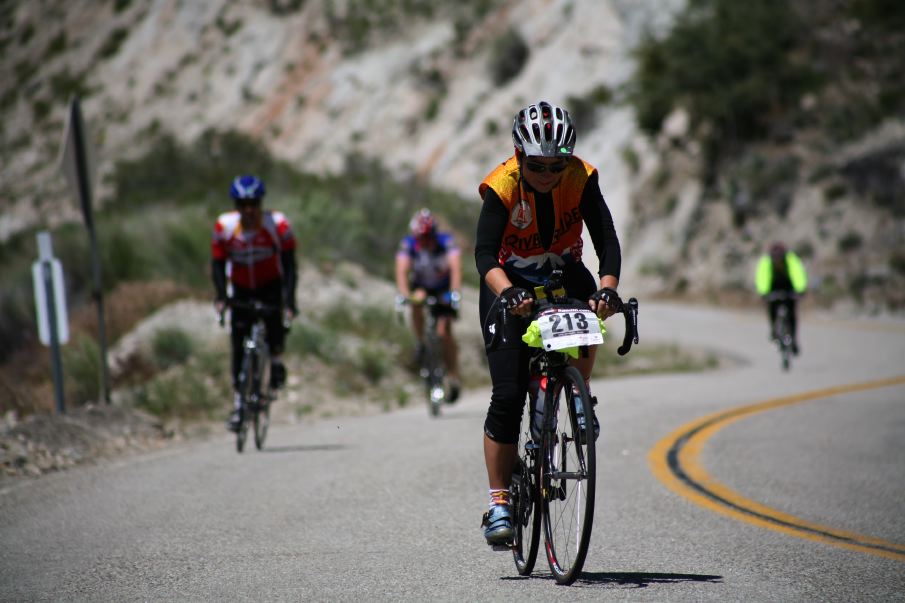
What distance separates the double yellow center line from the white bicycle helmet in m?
2.60

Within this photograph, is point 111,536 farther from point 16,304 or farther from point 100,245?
point 100,245

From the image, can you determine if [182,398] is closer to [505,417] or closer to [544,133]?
[505,417]

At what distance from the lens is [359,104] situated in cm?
5906

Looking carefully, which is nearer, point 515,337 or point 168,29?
point 515,337

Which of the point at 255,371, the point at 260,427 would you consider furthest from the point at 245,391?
the point at 260,427

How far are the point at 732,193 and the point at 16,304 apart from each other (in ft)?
89.6

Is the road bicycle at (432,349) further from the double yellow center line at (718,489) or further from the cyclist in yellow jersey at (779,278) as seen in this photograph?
the cyclist in yellow jersey at (779,278)

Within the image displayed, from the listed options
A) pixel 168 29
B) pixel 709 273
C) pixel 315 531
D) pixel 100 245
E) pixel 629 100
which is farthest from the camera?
pixel 168 29

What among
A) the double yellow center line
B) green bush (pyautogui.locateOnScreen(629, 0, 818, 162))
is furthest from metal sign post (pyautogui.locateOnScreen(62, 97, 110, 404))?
green bush (pyautogui.locateOnScreen(629, 0, 818, 162))

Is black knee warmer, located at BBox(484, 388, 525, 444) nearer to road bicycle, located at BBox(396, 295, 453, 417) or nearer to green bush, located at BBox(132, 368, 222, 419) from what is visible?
road bicycle, located at BBox(396, 295, 453, 417)

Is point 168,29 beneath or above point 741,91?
above

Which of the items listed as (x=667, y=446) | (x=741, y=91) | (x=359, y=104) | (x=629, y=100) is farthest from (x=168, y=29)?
(x=667, y=446)

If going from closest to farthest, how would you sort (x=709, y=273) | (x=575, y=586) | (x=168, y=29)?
(x=575, y=586) → (x=709, y=273) → (x=168, y=29)

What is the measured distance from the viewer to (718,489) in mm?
7645
